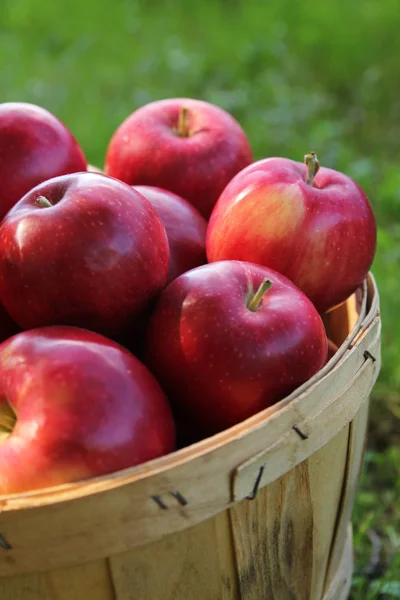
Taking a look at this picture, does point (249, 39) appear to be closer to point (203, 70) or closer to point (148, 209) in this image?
point (203, 70)

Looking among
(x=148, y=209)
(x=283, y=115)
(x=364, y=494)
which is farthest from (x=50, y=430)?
(x=283, y=115)

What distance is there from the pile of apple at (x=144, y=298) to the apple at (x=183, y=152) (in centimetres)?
9

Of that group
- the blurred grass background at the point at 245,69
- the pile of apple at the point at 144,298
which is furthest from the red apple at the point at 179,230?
the blurred grass background at the point at 245,69

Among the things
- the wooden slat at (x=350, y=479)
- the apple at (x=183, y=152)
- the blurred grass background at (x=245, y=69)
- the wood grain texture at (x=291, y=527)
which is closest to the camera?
the wood grain texture at (x=291, y=527)

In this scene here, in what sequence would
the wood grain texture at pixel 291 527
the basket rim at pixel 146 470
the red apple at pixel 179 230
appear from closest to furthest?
the basket rim at pixel 146 470 < the wood grain texture at pixel 291 527 < the red apple at pixel 179 230

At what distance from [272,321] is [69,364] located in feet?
0.82

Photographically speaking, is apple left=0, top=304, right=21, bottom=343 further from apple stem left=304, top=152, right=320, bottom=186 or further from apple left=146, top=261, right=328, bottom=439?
apple stem left=304, top=152, right=320, bottom=186

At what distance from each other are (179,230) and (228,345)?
0.32 meters

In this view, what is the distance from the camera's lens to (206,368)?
3.23 ft

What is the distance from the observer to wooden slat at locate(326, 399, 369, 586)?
1.14 metres

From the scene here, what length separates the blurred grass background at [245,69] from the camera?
9.63 ft

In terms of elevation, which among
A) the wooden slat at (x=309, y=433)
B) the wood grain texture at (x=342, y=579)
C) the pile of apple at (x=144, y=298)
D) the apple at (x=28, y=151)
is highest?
the apple at (x=28, y=151)

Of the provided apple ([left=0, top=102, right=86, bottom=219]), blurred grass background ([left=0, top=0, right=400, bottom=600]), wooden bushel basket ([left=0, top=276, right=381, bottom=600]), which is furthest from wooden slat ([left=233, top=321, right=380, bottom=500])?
blurred grass background ([left=0, top=0, right=400, bottom=600])

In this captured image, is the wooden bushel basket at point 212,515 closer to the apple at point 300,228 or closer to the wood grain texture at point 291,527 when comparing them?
the wood grain texture at point 291,527
